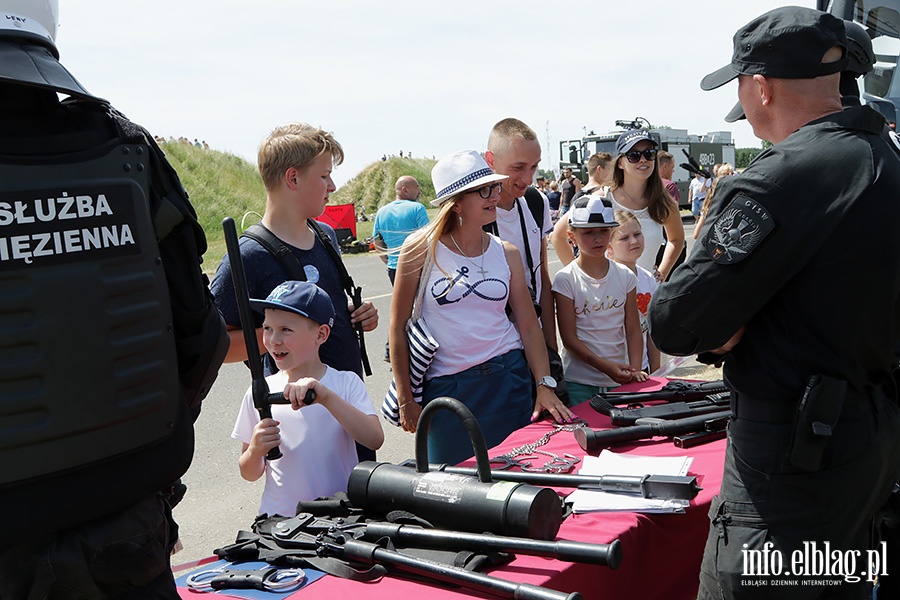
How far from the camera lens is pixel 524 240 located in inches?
161

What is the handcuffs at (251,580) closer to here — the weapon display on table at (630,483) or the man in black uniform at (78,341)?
the man in black uniform at (78,341)

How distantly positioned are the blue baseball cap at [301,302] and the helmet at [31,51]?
44.7 inches

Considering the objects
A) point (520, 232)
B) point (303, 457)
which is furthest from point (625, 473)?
point (520, 232)

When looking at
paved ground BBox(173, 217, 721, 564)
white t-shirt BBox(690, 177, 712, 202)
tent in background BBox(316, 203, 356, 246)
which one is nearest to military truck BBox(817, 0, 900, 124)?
paved ground BBox(173, 217, 721, 564)

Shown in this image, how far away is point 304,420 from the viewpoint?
8.64ft

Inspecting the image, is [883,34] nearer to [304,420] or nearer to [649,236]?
[649,236]

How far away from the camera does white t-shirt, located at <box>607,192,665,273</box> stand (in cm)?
516

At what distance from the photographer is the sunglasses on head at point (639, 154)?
16.3 ft

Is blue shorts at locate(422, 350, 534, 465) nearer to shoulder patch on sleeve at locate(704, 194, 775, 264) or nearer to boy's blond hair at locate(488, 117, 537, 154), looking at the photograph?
boy's blond hair at locate(488, 117, 537, 154)

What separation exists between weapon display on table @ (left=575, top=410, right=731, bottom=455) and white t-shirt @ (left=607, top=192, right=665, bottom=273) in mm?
2394

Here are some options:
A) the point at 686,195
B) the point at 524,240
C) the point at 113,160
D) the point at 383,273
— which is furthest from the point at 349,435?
the point at 686,195

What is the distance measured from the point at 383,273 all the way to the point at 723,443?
11728mm

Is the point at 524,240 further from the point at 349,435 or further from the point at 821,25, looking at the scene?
the point at 821,25
